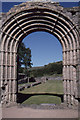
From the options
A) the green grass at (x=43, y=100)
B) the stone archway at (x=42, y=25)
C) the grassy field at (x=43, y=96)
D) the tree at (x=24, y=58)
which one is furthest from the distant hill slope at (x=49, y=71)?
the stone archway at (x=42, y=25)

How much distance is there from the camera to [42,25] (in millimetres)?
10797

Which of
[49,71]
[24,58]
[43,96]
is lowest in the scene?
[43,96]

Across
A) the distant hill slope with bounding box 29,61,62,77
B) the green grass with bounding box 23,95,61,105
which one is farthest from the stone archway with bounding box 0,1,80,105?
the distant hill slope with bounding box 29,61,62,77

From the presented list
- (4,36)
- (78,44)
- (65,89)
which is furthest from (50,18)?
(65,89)

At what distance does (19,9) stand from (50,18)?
9.75ft

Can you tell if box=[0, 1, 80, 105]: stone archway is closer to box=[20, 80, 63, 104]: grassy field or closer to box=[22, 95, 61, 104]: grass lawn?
box=[22, 95, 61, 104]: grass lawn

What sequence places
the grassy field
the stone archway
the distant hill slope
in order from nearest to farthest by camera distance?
the stone archway
the grassy field
the distant hill slope

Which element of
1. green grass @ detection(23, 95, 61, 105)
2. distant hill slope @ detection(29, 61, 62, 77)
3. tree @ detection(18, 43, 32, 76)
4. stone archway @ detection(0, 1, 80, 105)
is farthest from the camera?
distant hill slope @ detection(29, 61, 62, 77)

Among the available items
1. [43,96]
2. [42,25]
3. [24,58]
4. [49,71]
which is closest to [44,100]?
[43,96]

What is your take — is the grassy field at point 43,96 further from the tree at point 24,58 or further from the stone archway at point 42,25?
the tree at point 24,58

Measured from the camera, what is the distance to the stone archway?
9.39 meters

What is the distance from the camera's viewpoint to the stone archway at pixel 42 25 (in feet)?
30.8

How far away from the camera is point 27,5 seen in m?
9.70

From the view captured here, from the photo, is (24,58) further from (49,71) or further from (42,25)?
(42,25)
